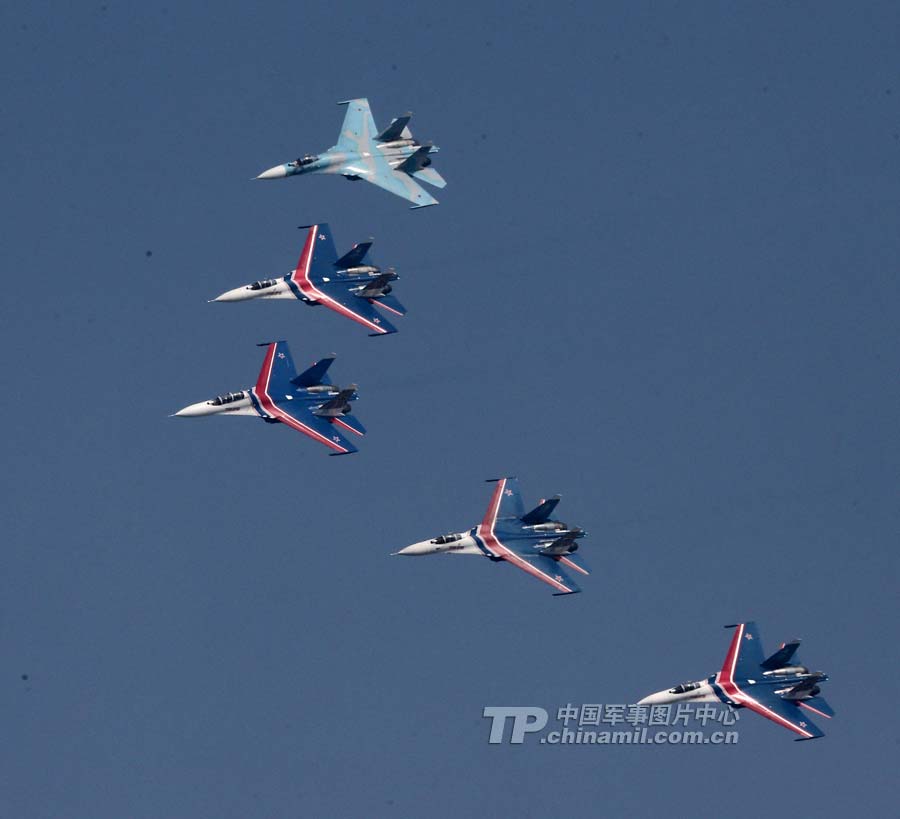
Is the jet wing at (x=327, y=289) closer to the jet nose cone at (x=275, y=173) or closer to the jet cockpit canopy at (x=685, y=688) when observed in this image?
the jet nose cone at (x=275, y=173)

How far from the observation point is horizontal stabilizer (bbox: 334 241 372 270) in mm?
177125

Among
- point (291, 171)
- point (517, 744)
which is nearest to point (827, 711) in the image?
point (517, 744)

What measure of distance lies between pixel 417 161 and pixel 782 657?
40.4 meters

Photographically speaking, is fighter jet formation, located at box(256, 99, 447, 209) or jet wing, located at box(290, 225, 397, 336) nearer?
jet wing, located at box(290, 225, 397, 336)

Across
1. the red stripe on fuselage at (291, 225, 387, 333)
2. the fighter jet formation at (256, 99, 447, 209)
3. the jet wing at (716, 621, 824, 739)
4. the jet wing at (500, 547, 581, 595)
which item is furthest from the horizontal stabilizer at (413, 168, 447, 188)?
the jet wing at (716, 621, 824, 739)

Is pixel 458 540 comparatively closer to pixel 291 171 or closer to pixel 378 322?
pixel 378 322

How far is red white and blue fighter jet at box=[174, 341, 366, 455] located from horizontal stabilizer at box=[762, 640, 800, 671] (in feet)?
93.8

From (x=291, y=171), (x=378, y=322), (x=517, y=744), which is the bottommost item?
(x=517, y=744)

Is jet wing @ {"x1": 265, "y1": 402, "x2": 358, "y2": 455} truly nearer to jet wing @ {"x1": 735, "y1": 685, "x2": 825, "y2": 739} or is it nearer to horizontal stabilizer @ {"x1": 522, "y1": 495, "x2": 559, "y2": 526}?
horizontal stabilizer @ {"x1": 522, "y1": 495, "x2": 559, "y2": 526}

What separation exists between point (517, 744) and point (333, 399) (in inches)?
955

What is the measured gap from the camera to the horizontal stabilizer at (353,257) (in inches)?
6973

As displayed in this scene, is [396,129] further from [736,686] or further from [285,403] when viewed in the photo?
[736,686]

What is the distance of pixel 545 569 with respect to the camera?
17138 centimetres

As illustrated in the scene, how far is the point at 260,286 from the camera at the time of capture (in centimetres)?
17862
